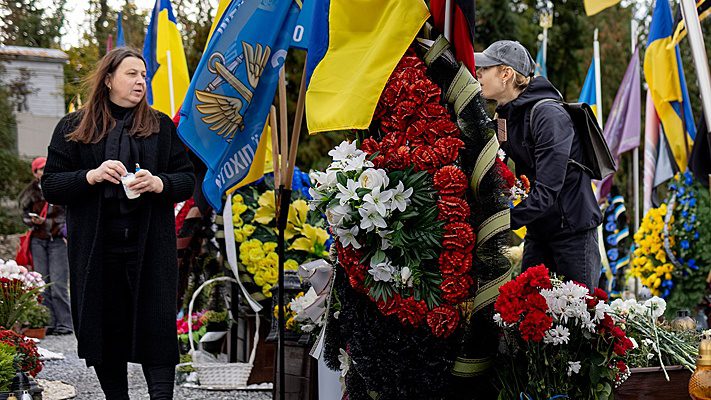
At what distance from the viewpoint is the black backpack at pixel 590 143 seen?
16.6 ft

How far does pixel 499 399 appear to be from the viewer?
13.5 ft

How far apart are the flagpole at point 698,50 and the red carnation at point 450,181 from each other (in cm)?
103

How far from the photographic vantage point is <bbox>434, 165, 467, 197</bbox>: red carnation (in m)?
4.03

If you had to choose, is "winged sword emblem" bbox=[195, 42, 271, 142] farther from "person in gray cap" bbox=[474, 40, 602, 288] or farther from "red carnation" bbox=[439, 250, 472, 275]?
"red carnation" bbox=[439, 250, 472, 275]

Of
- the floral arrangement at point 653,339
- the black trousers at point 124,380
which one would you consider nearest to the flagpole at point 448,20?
the floral arrangement at point 653,339

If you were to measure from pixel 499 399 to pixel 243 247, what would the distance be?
3.72 metres

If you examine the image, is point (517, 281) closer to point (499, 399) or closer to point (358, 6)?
point (499, 399)

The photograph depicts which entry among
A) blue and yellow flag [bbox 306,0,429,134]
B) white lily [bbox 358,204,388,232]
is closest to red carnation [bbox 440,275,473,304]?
white lily [bbox 358,204,388,232]

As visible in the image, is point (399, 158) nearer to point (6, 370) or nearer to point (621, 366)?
point (621, 366)

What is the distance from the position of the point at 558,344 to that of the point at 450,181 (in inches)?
31.4

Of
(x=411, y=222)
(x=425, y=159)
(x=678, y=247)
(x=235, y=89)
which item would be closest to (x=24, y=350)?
(x=235, y=89)

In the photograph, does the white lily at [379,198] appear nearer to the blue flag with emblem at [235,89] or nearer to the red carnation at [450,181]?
the red carnation at [450,181]

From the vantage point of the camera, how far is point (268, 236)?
7.62 m

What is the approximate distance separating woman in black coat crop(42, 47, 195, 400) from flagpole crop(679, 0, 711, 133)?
260cm
